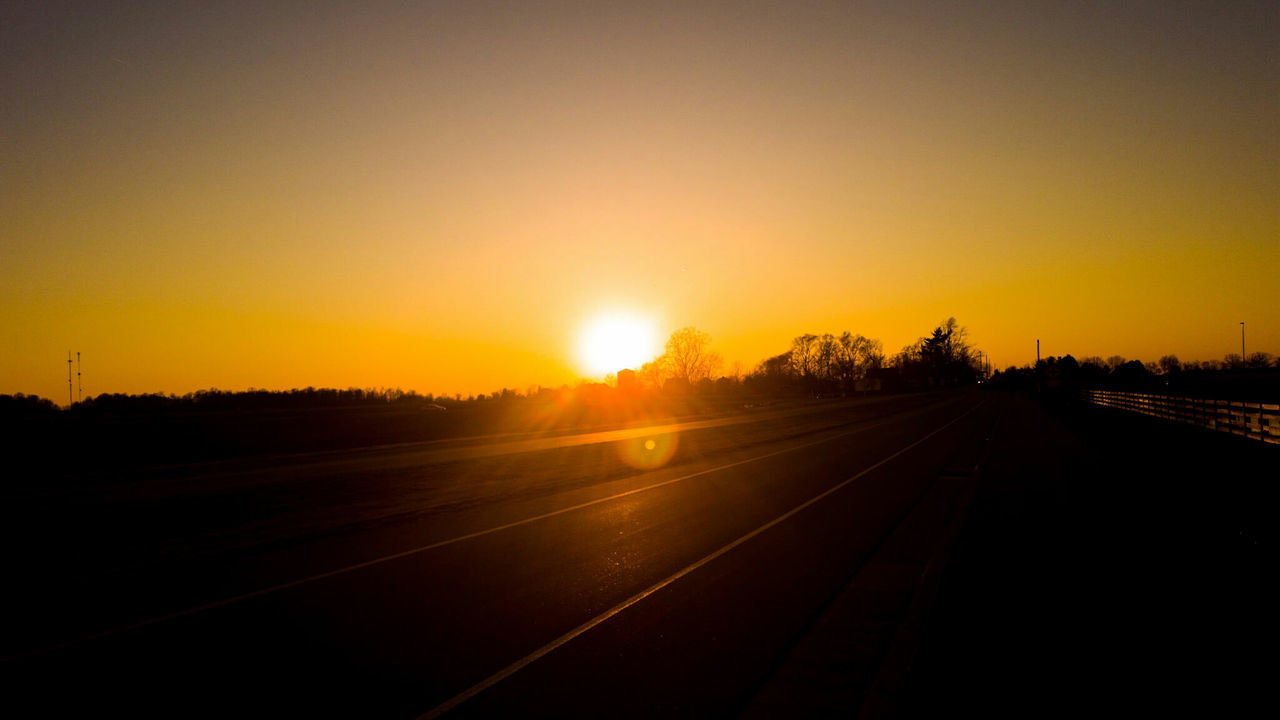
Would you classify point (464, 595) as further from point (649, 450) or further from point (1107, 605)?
point (649, 450)

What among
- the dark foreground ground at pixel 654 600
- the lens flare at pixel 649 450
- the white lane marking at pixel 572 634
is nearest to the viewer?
the white lane marking at pixel 572 634

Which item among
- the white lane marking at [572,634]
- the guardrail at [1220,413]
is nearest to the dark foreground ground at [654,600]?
the white lane marking at [572,634]

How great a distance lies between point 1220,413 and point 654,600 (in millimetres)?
27924

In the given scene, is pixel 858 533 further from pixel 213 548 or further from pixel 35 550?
pixel 35 550

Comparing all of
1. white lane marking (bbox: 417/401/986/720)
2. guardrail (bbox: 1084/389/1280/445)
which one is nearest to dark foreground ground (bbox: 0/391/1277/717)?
white lane marking (bbox: 417/401/986/720)

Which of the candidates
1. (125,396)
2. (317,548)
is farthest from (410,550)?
(125,396)

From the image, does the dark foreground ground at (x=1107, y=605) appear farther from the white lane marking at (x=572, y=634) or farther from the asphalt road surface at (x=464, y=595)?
the white lane marking at (x=572, y=634)

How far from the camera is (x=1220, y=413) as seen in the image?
26.5 meters

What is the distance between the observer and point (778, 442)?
31.4 m

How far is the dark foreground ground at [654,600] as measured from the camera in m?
5.22

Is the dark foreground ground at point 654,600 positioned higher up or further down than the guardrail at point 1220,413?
further down

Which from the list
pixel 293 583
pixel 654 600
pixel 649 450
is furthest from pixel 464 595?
pixel 649 450

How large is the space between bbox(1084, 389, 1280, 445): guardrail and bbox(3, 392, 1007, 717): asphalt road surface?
10256 millimetres

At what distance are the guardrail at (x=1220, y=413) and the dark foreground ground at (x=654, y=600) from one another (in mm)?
4529
